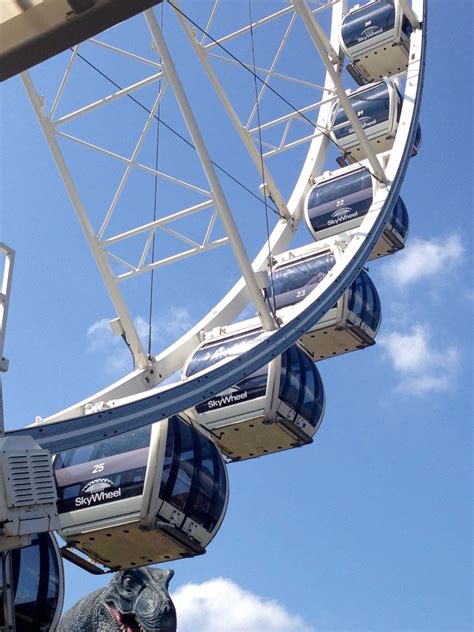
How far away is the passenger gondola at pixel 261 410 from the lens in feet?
61.8

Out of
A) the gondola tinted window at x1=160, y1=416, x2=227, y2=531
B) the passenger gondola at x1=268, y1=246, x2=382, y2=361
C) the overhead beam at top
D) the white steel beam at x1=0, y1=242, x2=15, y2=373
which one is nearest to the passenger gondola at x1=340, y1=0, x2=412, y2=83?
the passenger gondola at x1=268, y1=246, x2=382, y2=361

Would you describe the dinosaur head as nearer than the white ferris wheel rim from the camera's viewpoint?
No

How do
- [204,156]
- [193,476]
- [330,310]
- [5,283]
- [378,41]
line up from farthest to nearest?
1. [378,41]
2. [330,310]
3. [204,156]
4. [193,476]
5. [5,283]

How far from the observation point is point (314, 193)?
26.9 metres

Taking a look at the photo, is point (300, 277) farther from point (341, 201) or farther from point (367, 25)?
point (367, 25)

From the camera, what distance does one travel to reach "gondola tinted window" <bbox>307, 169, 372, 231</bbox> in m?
25.9

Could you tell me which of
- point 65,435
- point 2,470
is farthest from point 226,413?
point 2,470

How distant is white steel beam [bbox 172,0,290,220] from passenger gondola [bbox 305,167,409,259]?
77cm

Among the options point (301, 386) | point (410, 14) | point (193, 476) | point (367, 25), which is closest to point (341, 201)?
point (410, 14)

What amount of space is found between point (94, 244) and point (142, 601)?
606cm

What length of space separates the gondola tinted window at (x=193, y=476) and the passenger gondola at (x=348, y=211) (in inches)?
418

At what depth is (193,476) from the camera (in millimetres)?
15523

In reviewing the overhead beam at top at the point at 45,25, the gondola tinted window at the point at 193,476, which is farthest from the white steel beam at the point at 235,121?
the overhead beam at top at the point at 45,25

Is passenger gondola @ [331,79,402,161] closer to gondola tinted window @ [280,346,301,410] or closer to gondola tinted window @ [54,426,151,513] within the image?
gondola tinted window @ [280,346,301,410]
